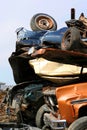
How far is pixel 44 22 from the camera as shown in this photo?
53.3 ft

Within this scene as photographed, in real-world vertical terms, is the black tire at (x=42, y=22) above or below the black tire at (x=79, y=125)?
above

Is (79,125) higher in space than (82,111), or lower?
lower

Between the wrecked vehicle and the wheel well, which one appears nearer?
the wheel well

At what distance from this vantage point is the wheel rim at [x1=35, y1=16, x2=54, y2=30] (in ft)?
52.4

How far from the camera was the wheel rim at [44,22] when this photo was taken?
1597 centimetres

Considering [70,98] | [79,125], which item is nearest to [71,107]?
[70,98]

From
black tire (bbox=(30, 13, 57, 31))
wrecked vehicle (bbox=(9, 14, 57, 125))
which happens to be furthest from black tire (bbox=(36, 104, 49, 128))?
black tire (bbox=(30, 13, 57, 31))

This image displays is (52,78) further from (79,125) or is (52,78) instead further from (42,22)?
(42,22)

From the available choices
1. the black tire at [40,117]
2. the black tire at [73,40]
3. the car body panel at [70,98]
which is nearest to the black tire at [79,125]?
the car body panel at [70,98]

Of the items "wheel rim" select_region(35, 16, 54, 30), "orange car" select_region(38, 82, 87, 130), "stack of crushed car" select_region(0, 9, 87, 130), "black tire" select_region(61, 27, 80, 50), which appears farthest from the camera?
"wheel rim" select_region(35, 16, 54, 30)

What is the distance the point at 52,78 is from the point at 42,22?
5492 mm

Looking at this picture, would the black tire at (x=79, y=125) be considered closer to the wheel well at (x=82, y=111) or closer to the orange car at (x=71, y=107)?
the orange car at (x=71, y=107)

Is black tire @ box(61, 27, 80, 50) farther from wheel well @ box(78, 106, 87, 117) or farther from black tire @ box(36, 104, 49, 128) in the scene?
black tire @ box(36, 104, 49, 128)

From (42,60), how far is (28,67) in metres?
1.68
